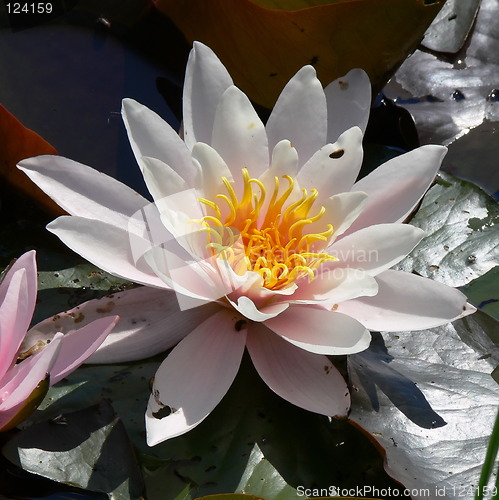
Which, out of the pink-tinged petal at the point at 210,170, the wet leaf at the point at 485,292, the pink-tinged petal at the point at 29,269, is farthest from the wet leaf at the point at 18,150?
the wet leaf at the point at 485,292

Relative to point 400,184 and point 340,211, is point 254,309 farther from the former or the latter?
point 400,184

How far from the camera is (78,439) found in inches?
58.9

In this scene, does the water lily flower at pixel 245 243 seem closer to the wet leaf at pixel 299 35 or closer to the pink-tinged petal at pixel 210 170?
the pink-tinged petal at pixel 210 170

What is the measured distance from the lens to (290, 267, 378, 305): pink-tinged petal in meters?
1.46

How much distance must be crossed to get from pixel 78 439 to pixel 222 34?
1.33m

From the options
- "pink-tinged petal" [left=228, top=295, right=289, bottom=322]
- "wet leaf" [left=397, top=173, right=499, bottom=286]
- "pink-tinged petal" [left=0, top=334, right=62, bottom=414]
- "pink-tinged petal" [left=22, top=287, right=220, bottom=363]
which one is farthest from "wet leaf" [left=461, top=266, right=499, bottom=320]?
"pink-tinged petal" [left=0, top=334, right=62, bottom=414]

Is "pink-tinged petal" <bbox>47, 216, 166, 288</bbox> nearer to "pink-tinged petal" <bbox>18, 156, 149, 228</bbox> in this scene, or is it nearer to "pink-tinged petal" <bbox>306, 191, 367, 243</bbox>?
"pink-tinged petal" <bbox>18, 156, 149, 228</bbox>

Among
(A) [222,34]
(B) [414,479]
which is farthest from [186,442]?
(A) [222,34]

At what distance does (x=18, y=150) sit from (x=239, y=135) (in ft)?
2.09

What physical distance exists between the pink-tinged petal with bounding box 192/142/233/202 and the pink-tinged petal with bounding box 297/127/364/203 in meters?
0.21

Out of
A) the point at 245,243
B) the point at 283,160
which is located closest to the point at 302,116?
the point at 283,160

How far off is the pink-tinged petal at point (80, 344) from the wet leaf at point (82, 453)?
139mm

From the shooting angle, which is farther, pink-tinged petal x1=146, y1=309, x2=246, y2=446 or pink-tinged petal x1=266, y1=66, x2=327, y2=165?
pink-tinged petal x1=266, y1=66, x2=327, y2=165

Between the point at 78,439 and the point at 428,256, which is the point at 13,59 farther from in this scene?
the point at 428,256
